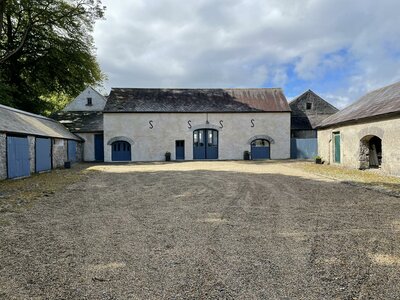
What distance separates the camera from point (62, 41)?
26.1m

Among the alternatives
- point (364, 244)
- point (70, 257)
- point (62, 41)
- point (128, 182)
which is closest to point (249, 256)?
point (364, 244)

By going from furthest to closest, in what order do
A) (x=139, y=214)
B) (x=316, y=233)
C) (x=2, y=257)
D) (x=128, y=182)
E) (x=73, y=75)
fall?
(x=73, y=75) < (x=128, y=182) < (x=139, y=214) < (x=316, y=233) < (x=2, y=257)

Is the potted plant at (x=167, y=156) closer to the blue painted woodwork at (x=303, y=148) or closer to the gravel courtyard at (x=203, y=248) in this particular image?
the blue painted woodwork at (x=303, y=148)

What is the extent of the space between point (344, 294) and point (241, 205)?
4.32 meters

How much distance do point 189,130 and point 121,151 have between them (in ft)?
19.5

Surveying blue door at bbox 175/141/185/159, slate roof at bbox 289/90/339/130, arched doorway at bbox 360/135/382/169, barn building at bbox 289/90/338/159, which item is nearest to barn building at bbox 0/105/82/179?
blue door at bbox 175/141/185/159

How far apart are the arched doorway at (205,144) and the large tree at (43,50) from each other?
12182mm

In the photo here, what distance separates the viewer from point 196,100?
27.2 metres

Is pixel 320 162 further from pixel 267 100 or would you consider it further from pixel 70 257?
pixel 70 257

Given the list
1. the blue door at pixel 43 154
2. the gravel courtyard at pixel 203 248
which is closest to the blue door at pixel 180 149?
the blue door at pixel 43 154

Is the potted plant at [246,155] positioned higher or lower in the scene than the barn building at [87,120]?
lower

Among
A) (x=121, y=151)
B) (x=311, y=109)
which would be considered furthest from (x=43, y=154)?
(x=311, y=109)

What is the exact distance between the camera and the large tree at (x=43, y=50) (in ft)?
77.0

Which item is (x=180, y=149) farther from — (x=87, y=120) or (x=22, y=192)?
(x=22, y=192)
